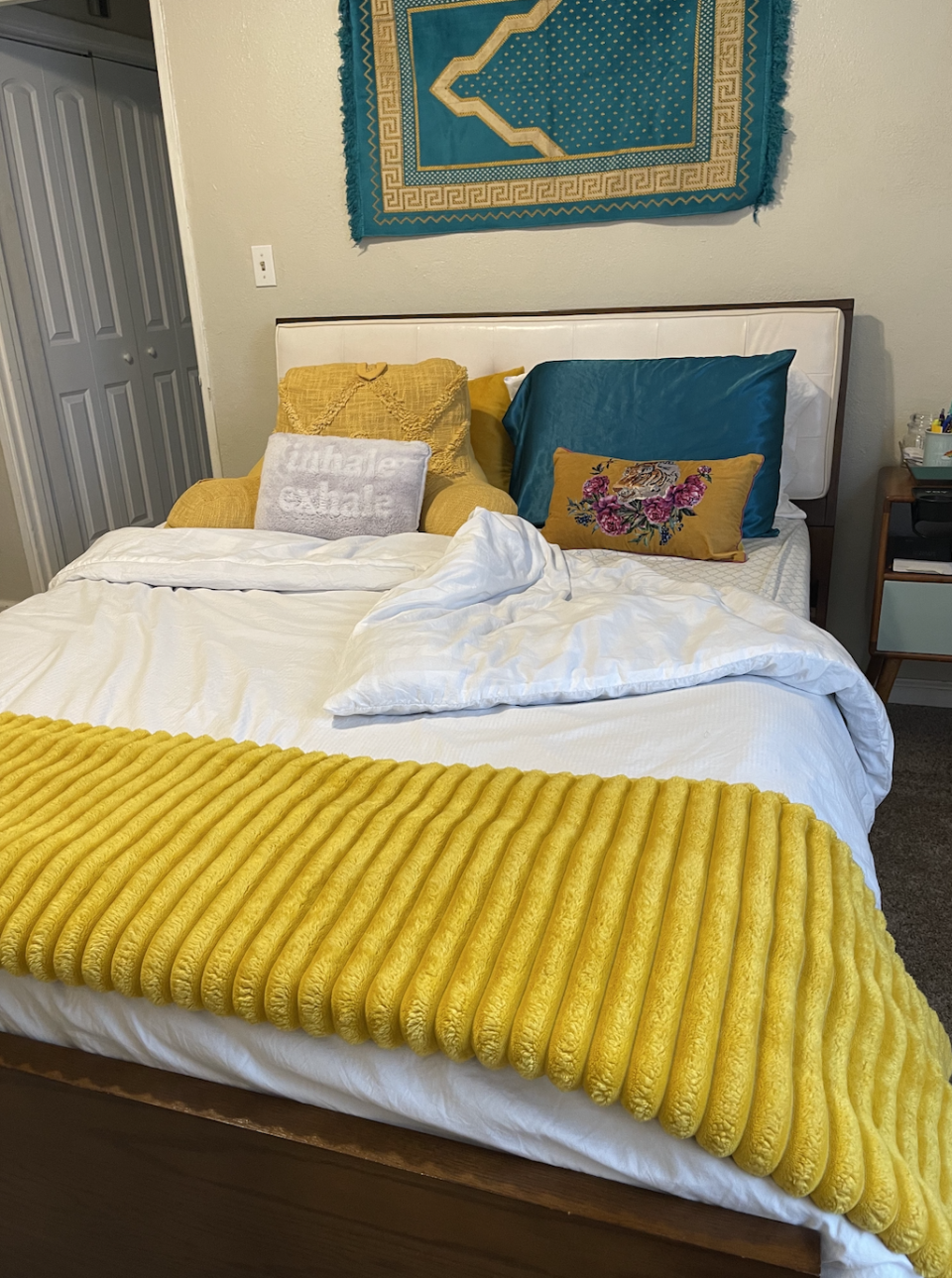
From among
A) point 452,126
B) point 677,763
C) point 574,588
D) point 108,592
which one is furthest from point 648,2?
point 677,763

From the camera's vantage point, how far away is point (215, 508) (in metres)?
2.32

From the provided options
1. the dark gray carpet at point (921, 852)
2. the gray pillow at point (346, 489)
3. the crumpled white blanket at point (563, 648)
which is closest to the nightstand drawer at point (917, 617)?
the dark gray carpet at point (921, 852)

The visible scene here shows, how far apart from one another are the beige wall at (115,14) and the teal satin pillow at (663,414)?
2.28 m

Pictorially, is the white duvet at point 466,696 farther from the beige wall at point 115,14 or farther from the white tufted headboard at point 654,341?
the beige wall at point 115,14

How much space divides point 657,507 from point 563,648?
2.71 ft

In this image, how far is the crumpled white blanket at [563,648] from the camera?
1.32 metres

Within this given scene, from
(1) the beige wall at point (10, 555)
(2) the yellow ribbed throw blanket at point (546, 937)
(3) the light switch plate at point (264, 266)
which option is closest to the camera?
(2) the yellow ribbed throw blanket at point (546, 937)

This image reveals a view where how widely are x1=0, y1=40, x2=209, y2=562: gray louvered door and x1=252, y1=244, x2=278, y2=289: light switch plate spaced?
92 cm

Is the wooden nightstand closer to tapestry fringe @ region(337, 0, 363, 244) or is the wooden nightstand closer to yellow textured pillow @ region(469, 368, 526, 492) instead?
yellow textured pillow @ region(469, 368, 526, 492)

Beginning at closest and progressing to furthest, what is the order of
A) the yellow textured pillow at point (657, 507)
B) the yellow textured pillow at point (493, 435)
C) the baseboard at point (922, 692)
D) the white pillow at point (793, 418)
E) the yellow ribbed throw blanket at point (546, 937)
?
the yellow ribbed throw blanket at point (546, 937) < the yellow textured pillow at point (657, 507) < the white pillow at point (793, 418) < the yellow textured pillow at point (493, 435) < the baseboard at point (922, 692)

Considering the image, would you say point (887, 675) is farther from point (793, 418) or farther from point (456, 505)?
point (456, 505)

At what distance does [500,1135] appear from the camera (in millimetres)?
826

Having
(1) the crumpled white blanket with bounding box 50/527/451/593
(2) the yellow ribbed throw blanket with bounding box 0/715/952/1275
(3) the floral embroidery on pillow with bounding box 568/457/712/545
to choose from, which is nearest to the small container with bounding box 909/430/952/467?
(3) the floral embroidery on pillow with bounding box 568/457/712/545

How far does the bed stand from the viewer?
782mm
